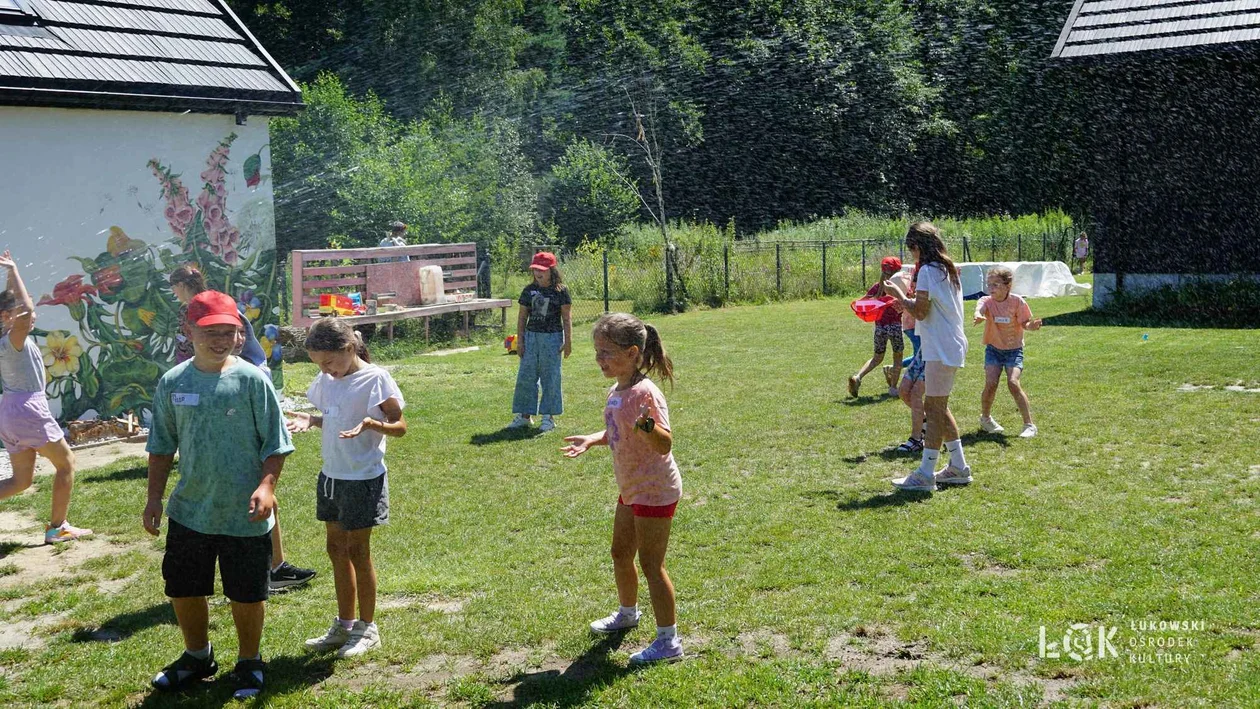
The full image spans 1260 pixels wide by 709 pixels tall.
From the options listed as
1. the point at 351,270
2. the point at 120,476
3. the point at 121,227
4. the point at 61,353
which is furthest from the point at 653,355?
the point at 351,270

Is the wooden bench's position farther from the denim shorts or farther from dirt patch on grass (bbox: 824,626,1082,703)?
dirt patch on grass (bbox: 824,626,1082,703)

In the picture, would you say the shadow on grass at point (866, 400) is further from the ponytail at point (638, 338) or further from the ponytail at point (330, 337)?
the ponytail at point (330, 337)

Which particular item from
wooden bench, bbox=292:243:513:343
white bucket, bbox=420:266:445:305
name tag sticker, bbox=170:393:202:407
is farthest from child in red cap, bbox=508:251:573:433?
white bucket, bbox=420:266:445:305

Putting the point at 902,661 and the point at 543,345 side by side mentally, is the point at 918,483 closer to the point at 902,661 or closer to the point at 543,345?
the point at 902,661

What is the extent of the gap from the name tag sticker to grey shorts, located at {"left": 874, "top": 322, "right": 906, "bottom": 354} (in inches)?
343

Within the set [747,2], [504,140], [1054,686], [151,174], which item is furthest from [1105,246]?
[747,2]

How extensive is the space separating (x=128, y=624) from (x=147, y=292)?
6.89 metres

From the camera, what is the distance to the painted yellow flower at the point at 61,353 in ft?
36.1

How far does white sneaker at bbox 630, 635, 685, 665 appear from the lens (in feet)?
16.0

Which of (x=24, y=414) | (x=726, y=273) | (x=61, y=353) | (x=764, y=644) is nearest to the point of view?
(x=764, y=644)

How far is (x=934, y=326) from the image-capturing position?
303 inches

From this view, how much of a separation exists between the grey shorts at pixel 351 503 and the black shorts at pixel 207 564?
0.45m

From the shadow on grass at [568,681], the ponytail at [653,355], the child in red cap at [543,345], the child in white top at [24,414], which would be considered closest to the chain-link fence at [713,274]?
the child in red cap at [543,345]

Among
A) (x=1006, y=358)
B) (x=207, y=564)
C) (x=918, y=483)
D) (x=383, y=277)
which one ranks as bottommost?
(x=918, y=483)
